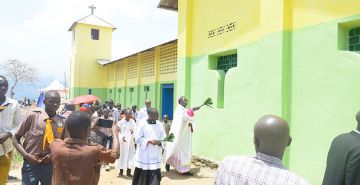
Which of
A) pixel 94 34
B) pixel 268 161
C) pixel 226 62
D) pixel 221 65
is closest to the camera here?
pixel 268 161

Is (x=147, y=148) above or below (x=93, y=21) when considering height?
below

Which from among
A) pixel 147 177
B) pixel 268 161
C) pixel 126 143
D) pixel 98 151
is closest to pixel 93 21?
pixel 126 143

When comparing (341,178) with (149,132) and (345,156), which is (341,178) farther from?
(149,132)

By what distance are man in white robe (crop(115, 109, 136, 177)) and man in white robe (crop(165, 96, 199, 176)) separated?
0.92 m

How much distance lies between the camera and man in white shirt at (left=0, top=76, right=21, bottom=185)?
4.34m

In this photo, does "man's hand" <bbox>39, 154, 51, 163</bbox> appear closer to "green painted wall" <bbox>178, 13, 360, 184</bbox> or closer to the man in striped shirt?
the man in striped shirt

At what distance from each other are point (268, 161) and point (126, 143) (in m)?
6.70

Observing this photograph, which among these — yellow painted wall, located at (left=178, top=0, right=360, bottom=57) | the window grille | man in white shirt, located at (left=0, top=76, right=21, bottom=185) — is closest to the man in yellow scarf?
man in white shirt, located at (left=0, top=76, right=21, bottom=185)

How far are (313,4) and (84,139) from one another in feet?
16.2

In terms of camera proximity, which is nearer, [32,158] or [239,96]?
[32,158]

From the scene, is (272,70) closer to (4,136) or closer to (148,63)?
(4,136)

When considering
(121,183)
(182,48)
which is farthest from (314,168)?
(182,48)

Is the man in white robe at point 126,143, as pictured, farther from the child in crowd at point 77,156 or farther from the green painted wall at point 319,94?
the child in crowd at point 77,156

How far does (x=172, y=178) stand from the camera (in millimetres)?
8125
